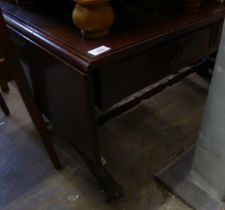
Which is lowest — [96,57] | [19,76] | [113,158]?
[113,158]

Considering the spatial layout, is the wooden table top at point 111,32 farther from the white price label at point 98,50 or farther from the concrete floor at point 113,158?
the concrete floor at point 113,158

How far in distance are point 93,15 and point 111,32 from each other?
0.11m

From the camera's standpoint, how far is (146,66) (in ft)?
2.78

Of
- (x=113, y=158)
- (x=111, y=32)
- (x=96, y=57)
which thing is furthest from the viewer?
(x=113, y=158)

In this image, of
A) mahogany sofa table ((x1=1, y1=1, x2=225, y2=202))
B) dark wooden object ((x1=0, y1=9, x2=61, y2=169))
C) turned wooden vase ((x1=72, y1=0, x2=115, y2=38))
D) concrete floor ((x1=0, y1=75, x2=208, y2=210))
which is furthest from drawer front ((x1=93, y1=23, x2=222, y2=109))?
concrete floor ((x1=0, y1=75, x2=208, y2=210))

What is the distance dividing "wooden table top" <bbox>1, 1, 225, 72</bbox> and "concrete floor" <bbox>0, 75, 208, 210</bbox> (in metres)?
0.63

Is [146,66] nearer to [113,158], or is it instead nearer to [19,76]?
[19,76]

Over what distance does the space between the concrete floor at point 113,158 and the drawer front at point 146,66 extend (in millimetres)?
479

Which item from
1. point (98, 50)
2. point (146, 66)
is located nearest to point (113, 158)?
point (146, 66)

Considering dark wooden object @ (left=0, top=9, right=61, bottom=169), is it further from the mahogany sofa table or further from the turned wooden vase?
the turned wooden vase

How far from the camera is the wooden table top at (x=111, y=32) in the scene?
2.35ft

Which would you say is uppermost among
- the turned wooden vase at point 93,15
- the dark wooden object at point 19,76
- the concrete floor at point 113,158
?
the turned wooden vase at point 93,15

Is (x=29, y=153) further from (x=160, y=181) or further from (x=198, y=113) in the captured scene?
(x=198, y=113)

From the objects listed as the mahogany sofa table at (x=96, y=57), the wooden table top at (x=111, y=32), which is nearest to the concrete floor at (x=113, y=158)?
the mahogany sofa table at (x=96, y=57)
